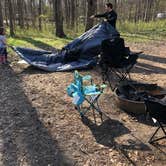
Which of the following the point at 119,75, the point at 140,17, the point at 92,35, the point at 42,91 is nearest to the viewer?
the point at 42,91

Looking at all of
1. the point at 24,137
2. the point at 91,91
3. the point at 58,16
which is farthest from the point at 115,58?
the point at 58,16

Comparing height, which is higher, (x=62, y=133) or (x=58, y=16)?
(x=58, y=16)

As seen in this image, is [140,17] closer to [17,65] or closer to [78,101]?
[17,65]

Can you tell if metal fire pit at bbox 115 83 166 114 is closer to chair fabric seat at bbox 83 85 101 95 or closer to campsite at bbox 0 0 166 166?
campsite at bbox 0 0 166 166

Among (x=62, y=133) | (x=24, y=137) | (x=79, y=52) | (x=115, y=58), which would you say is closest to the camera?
(x=24, y=137)

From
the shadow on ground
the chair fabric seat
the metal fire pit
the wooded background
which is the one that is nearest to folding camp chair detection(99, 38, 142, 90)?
the metal fire pit

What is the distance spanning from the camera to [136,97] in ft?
19.5

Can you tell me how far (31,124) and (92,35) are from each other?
4.34 meters

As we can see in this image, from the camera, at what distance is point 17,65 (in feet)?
30.2

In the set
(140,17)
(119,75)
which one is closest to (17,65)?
(119,75)

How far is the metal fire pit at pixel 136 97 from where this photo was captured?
18.4ft

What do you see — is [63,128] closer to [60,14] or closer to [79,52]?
[79,52]

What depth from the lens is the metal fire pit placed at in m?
5.61

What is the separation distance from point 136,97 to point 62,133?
5.26 feet
